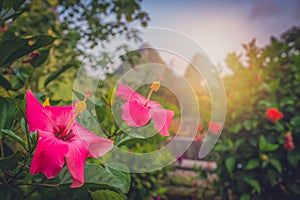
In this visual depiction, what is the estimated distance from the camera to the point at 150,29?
543 millimetres

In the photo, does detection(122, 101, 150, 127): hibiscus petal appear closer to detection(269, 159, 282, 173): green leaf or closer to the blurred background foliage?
the blurred background foliage

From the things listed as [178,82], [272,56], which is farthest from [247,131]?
[178,82]

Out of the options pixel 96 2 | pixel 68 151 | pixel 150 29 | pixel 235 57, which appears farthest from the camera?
pixel 235 57

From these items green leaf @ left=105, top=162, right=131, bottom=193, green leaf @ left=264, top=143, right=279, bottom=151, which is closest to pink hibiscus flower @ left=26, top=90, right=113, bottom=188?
green leaf @ left=105, top=162, right=131, bottom=193

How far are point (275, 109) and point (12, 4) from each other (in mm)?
1729

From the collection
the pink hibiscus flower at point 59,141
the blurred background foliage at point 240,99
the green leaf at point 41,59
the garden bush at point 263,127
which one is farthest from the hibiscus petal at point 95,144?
the garden bush at point 263,127

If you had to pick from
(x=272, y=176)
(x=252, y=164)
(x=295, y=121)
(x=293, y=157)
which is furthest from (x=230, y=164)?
(x=295, y=121)

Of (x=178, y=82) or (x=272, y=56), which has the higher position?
(x=272, y=56)

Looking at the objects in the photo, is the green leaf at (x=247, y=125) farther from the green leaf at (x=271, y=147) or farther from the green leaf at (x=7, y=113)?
the green leaf at (x=7, y=113)

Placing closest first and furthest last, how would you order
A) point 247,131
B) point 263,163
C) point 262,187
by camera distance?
point 263,163 < point 262,187 < point 247,131

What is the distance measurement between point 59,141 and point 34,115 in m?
0.05

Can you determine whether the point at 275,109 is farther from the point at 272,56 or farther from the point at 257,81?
the point at 272,56

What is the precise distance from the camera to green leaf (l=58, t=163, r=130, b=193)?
0.50 m

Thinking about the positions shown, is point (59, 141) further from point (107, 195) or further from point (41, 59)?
point (41, 59)
